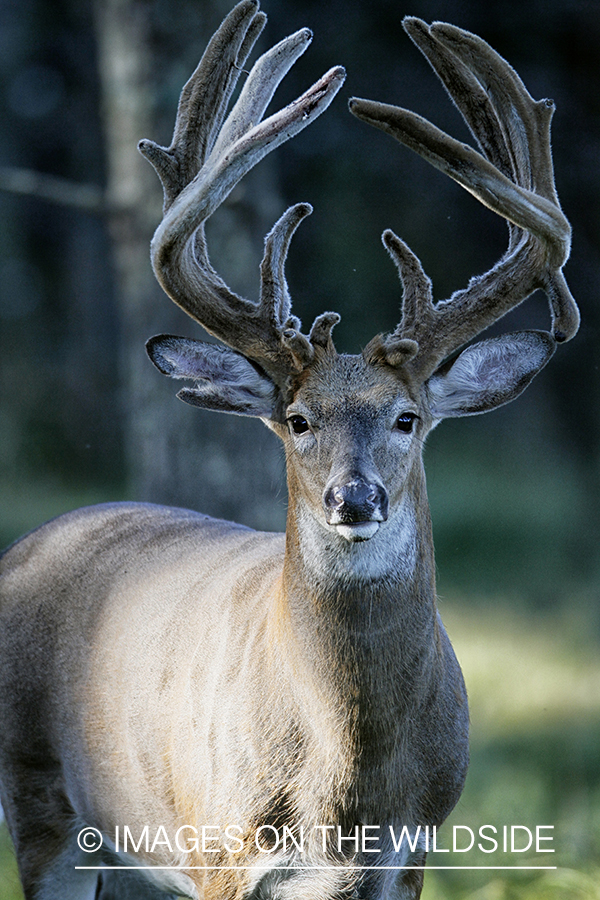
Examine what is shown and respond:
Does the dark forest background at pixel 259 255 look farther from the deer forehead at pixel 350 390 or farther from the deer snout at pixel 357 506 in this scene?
the deer snout at pixel 357 506

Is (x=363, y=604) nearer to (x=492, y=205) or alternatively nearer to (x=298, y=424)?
(x=298, y=424)

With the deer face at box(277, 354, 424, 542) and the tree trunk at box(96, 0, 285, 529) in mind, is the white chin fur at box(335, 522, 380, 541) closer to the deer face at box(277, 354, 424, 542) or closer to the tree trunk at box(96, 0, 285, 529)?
the deer face at box(277, 354, 424, 542)

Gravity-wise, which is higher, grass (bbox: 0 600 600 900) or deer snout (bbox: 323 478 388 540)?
deer snout (bbox: 323 478 388 540)

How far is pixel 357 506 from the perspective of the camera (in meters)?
2.98

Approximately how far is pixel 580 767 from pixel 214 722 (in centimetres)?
337

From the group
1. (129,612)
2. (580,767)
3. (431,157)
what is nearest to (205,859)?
(129,612)

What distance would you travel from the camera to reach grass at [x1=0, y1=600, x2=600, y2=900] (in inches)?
194

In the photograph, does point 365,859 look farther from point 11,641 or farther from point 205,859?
point 11,641

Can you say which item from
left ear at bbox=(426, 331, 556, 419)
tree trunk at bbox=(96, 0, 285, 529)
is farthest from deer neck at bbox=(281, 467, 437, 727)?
tree trunk at bbox=(96, 0, 285, 529)

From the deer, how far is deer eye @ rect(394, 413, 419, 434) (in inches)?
0.5

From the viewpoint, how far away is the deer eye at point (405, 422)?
135 inches

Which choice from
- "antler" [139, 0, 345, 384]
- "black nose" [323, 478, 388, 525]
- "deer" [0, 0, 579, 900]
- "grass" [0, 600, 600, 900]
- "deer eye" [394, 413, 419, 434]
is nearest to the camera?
"black nose" [323, 478, 388, 525]

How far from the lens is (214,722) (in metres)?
3.49

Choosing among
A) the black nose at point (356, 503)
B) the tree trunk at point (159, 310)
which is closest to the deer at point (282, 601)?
the black nose at point (356, 503)
